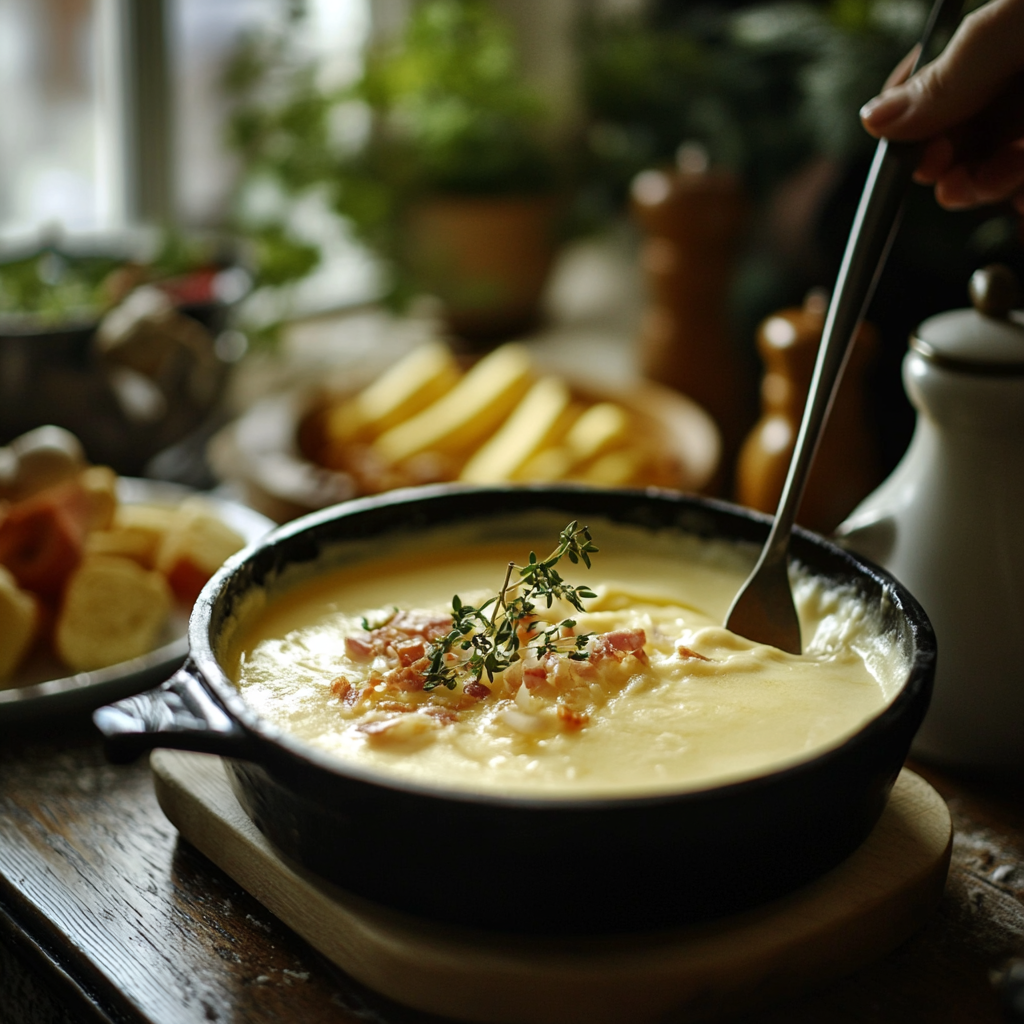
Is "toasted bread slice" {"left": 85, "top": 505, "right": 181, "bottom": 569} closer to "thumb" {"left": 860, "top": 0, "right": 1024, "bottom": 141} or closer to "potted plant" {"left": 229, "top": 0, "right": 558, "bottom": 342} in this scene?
"thumb" {"left": 860, "top": 0, "right": 1024, "bottom": 141}

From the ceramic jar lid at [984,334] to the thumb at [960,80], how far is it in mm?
143

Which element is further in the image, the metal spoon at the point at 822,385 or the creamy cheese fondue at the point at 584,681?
the metal spoon at the point at 822,385

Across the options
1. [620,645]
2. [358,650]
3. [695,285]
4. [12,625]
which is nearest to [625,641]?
[620,645]

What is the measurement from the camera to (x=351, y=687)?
93cm

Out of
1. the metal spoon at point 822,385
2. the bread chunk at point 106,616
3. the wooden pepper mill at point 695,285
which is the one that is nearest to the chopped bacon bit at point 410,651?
the metal spoon at point 822,385

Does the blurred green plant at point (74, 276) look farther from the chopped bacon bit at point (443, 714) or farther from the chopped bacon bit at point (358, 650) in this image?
the chopped bacon bit at point (443, 714)

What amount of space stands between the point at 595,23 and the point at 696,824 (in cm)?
273

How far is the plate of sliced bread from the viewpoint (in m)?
1.13

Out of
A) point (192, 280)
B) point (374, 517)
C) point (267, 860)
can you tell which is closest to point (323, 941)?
point (267, 860)

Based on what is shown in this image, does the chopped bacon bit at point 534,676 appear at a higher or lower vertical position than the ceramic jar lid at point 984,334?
lower

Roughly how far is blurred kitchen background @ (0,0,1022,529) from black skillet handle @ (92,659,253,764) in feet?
2.62

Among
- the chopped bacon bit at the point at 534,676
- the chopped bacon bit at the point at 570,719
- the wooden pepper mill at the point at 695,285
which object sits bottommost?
the chopped bacon bit at the point at 570,719

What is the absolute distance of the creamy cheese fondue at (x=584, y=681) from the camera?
81cm

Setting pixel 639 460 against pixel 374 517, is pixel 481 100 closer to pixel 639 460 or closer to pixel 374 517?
pixel 639 460
